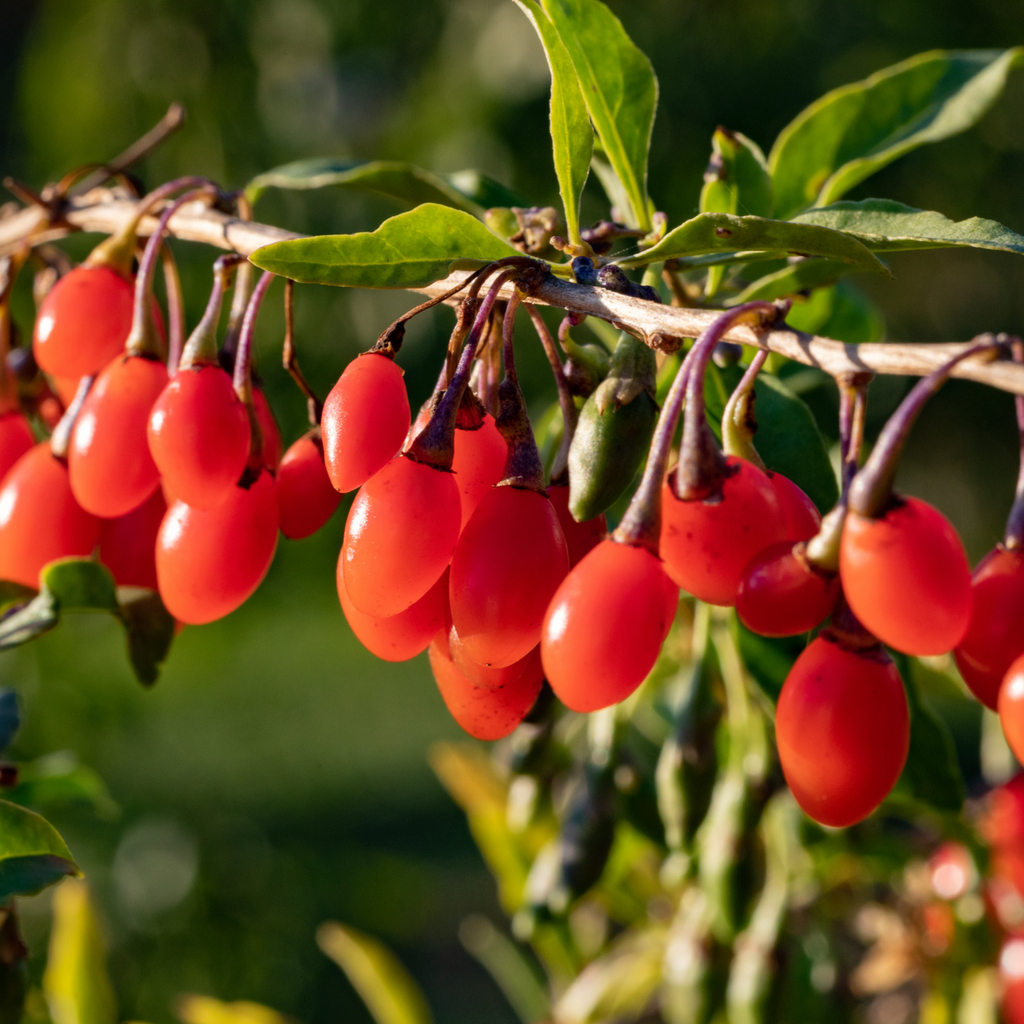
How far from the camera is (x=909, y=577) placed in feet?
1.48

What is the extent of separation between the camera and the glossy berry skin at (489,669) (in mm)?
560

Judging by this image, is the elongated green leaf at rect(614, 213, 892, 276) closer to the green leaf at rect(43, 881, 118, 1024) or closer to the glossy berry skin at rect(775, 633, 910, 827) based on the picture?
the glossy berry skin at rect(775, 633, 910, 827)

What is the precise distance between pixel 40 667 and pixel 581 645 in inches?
165

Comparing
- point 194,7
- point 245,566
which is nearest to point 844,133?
point 245,566

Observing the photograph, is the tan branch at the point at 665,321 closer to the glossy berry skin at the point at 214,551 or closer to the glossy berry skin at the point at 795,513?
the glossy berry skin at the point at 795,513

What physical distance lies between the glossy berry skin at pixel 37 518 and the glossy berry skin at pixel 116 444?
0.20 feet

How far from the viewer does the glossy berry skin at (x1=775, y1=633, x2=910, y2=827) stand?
0.51 meters

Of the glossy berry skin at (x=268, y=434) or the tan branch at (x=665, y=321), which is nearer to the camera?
the tan branch at (x=665, y=321)

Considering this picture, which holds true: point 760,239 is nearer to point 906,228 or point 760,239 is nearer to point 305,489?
point 906,228

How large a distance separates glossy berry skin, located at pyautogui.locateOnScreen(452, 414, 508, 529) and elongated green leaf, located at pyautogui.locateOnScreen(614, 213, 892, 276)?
0.13 metres

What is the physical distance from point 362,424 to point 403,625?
0.11 metres

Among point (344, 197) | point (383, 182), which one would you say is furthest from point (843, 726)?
point (344, 197)

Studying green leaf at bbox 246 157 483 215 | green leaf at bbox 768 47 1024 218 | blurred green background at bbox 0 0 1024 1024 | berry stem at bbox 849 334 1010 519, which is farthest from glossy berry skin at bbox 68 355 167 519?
blurred green background at bbox 0 0 1024 1024

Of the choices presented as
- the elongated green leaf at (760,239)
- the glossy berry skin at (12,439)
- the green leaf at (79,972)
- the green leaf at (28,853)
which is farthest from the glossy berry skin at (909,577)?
the green leaf at (79,972)
